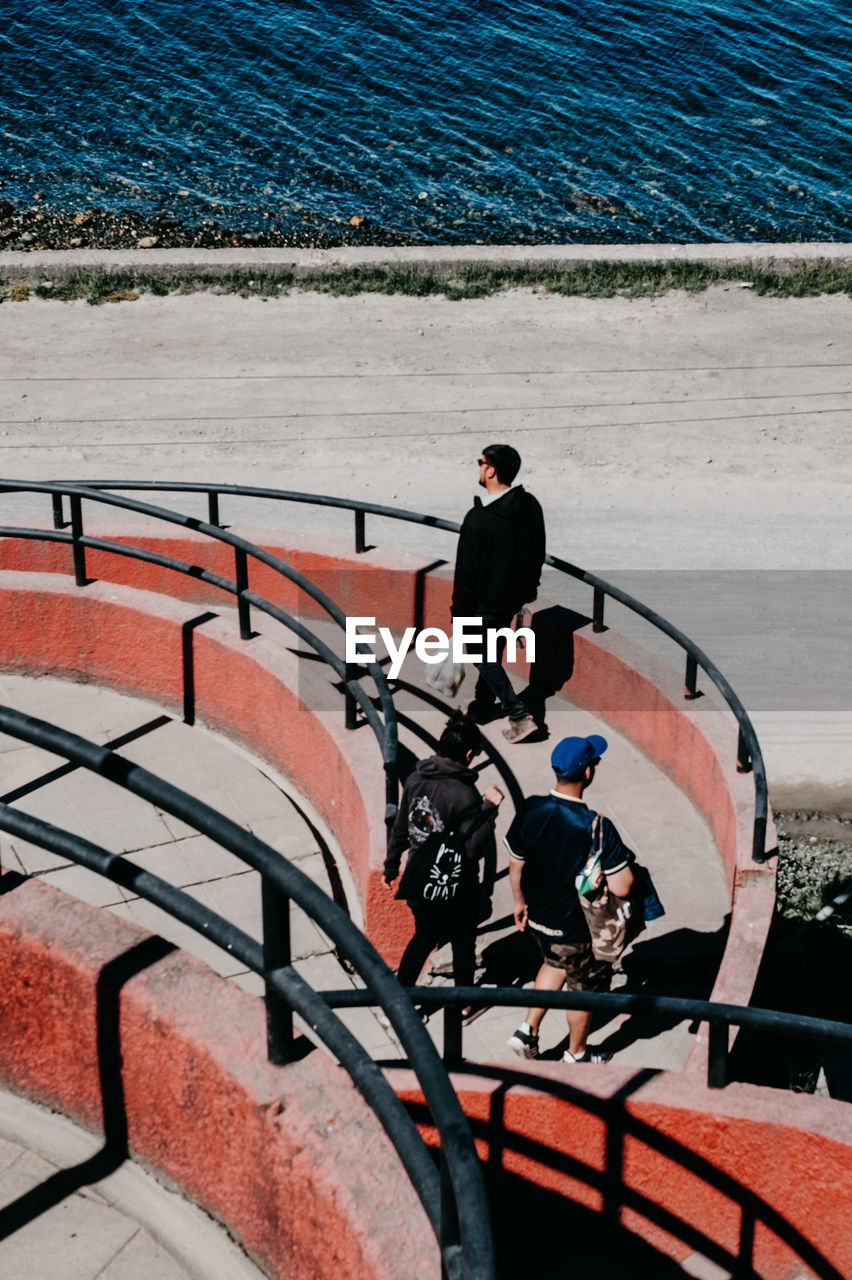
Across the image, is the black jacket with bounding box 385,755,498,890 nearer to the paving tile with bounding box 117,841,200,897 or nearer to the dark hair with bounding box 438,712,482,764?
the dark hair with bounding box 438,712,482,764

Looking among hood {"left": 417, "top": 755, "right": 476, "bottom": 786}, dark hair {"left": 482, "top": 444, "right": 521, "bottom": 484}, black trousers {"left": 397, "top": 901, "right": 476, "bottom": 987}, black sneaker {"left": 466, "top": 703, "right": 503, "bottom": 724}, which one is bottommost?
black sneaker {"left": 466, "top": 703, "right": 503, "bottom": 724}

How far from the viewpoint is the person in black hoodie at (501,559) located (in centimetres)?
817

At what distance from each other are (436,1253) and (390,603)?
21.7 ft

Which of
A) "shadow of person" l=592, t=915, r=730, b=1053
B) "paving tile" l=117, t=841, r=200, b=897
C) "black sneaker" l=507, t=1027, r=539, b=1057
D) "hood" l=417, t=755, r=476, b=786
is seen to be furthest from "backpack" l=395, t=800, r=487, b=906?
"paving tile" l=117, t=841, r=200, b=897

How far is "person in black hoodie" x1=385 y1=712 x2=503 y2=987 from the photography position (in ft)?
20.2

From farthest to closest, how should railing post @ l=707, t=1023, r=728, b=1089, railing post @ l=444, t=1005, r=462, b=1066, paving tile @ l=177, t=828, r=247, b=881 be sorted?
1. paving tile @ l=177, t=828, r=247, b=881
2. railing post @ l=444, t=1005, r=462, b=1066
3. railing post @ l=707, t=1023, r=728, b=1089

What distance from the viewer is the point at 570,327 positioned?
16641 mm

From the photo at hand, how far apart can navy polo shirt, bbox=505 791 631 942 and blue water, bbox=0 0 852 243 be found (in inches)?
665

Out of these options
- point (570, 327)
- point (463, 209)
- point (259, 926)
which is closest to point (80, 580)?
point (259, 926)

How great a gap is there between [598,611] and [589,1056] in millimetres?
3286

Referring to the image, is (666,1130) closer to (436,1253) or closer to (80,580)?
(436,1253)

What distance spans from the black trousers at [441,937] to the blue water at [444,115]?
16751 millimetres

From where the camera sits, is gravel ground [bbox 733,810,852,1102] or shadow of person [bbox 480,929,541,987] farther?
gravel ground [bbox 733,810,852,1102]

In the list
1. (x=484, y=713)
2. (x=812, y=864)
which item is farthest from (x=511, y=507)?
(x=812, y=864)
